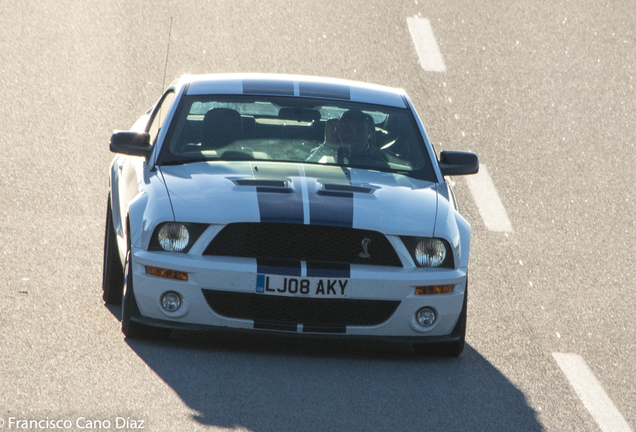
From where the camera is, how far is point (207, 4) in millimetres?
19109

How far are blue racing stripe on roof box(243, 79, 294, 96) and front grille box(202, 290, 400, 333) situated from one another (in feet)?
6.57

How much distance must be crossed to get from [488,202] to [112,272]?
6095 millimetres

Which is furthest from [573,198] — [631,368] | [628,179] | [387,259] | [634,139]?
[387,259]

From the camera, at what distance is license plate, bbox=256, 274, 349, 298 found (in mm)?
6320

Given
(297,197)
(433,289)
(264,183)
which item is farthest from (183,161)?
(433,289)

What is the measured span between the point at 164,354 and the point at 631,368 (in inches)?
117

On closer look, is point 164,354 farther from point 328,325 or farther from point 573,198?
point 573,198

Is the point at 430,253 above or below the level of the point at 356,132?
below

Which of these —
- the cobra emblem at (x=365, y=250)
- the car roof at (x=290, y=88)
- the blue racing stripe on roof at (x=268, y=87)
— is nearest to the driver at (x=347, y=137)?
the car roof at (x=290, y=88)

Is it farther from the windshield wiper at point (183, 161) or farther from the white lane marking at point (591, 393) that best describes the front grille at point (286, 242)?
the white lane marking at point (591, 393)

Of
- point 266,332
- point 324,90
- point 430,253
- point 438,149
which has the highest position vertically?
point 324,90

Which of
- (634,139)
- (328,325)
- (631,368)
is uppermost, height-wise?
(328,325)

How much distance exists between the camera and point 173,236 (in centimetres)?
648

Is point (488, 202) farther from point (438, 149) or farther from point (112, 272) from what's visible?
point (112, 272)
